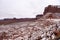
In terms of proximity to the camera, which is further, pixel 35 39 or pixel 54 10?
pixel 54 10

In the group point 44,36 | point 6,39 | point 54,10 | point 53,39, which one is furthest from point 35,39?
point 54,10

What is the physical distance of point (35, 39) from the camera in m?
7.11

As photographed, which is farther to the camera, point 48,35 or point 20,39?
point 20,39

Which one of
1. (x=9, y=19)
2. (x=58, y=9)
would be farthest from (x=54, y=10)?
(x=9, y=19)

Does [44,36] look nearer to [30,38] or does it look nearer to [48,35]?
[48,35]

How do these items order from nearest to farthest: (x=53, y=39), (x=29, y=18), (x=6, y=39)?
(x=53, y=39) → (x=6, y=39) → (x=29, y=18)

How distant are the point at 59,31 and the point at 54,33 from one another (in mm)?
211

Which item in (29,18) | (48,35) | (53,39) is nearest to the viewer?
(53,39)

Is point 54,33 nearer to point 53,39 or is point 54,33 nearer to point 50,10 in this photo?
point 53,39

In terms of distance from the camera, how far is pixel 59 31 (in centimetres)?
710

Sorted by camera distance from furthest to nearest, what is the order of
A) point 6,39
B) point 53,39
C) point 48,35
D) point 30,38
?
point 6,39, point 30,38, point 48,35, point 53,39

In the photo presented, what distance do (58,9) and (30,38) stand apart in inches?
605

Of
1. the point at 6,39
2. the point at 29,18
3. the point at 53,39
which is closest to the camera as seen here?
the point at 53,39

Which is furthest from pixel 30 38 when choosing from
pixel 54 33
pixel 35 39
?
pixel 54 33
